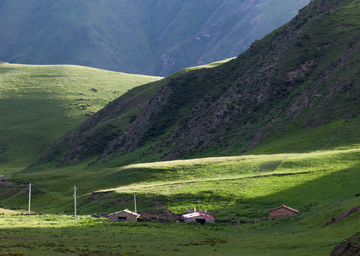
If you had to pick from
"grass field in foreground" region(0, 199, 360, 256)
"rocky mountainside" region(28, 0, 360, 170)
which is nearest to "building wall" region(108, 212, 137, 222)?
"grass field in foreground" region(0, 199, 360, 256)

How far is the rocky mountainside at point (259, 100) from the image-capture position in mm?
126681

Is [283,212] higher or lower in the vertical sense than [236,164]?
lower

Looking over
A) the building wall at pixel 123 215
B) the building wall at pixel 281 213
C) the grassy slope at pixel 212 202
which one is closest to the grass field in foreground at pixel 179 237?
the grassy slope at pixel 212 202

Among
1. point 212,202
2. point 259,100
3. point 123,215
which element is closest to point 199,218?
point 212,202

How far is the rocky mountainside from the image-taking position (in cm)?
12668

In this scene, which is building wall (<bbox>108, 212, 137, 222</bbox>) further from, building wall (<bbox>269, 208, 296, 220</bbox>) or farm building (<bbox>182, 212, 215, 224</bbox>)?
building wall (<bbox>269, 208, 296, 220</bbox>)

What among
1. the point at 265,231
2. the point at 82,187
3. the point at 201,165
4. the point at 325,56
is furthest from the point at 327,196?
the point at 325,56

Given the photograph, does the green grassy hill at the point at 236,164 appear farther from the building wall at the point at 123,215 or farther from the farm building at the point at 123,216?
the farm building at the point at 123,216

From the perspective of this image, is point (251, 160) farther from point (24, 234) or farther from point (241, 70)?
point (241, 70)

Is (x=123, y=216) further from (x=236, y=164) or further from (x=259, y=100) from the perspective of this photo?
(x=259, y=100)

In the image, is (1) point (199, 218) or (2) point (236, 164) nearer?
(1) point (199, 218)

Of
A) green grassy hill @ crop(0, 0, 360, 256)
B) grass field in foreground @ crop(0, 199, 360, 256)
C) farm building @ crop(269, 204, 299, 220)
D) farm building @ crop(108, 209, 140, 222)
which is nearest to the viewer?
A: grass field in foreground @ crop(0, 199, 360, 256)

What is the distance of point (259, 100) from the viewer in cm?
15062

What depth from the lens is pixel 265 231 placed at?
56.3 metres
